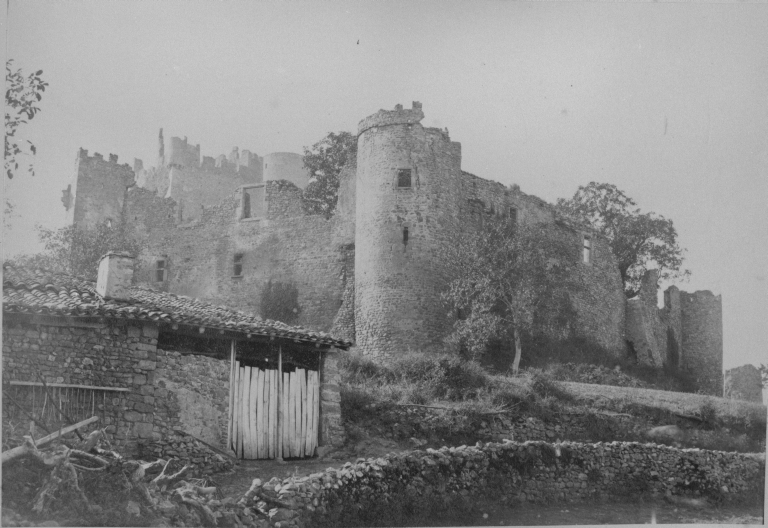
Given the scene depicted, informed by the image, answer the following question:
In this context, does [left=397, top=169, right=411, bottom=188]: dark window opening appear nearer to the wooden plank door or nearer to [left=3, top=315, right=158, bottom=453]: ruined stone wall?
the wooden plank door

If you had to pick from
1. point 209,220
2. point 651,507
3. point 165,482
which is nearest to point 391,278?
point 209,220

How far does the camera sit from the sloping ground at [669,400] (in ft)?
68.5

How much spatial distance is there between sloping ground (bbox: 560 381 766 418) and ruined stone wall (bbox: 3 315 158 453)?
35.5 feet

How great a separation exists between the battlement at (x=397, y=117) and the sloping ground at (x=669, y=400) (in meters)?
8.57

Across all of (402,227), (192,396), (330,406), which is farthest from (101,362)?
(402,227)

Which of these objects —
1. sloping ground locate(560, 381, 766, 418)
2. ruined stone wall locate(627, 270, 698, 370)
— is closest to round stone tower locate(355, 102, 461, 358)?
sloping ground locate(560, 381, 766, 418)

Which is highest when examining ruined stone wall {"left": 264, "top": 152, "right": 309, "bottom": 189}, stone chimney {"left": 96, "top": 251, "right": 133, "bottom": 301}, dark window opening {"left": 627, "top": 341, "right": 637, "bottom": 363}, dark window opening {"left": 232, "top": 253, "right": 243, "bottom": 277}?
ruined stone wall {"left": 264, "top": 152, "right": 309, "bottom": 189}

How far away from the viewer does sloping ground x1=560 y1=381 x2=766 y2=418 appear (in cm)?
2088

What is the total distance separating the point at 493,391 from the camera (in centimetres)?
2086

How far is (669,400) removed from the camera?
22203 millimetres

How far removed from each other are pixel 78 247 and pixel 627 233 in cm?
1925

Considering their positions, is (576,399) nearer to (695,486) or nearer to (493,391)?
(493,391)

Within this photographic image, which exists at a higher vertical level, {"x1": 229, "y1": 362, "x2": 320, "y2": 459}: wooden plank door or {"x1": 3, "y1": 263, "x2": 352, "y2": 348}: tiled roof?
{"x1": 3, "y1": 263, "x2": 352, "y2": 348}: tiled roof

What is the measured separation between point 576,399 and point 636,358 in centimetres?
1122
